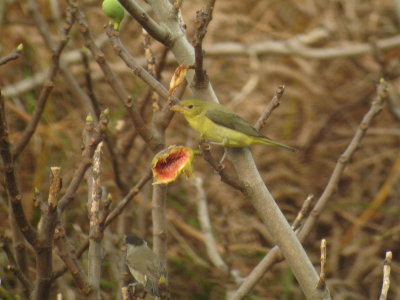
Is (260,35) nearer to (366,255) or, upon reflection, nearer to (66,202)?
A: (366,255)

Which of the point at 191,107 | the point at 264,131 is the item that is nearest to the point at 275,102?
the point at 191,107

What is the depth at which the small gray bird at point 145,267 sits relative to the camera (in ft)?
5.81

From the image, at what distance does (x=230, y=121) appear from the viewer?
6.53 feet

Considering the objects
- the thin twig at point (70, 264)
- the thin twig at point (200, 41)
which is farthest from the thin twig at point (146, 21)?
the thin twig at point (70, 264)

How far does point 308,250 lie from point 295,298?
698 millimetres

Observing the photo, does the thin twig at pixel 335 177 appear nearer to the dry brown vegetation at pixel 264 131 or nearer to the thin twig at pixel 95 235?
the thin twig at pixel 95 235

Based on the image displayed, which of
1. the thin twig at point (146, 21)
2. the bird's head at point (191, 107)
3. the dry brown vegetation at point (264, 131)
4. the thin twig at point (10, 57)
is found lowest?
the dry brown vegetation at point (264, 131)

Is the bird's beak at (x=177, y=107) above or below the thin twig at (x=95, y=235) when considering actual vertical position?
above

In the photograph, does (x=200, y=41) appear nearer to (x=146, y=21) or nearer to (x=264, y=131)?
(x=146, y=21)

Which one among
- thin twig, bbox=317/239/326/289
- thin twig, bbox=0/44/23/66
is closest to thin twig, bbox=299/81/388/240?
thin twig, bbox=317/239/326/289

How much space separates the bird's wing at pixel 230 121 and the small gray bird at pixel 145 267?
0.41 metres

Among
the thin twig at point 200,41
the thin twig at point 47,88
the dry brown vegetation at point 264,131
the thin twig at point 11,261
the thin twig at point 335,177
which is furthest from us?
the dry brown vegetation at point 264,131

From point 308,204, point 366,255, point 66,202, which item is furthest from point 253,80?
point 66,202

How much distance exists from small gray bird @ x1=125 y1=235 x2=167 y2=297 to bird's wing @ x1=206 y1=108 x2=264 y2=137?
0.41 metres
